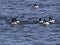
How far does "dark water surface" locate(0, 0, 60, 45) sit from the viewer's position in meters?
37.5

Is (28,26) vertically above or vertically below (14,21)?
below

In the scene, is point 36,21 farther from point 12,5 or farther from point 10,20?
point 12,5

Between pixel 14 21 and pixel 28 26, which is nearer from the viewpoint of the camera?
pixel 28 26

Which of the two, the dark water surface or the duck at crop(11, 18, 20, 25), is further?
the duck at crop(11, 18, 20, 25)

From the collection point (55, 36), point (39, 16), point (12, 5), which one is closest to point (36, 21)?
point (39, 16)

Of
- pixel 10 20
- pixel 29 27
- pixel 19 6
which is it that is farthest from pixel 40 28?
pixel 19 6

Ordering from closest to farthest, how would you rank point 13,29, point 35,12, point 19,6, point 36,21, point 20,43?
point 20,43, point 13,29, point 36,21, point 35,12, point 19,6

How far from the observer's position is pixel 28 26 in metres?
41.7

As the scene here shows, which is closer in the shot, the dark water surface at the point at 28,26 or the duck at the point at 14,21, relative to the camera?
the dark water surface at the point at 28,26

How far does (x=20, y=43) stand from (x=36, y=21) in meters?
8.04

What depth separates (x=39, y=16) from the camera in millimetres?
46188

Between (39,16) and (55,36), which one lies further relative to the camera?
(39,16)

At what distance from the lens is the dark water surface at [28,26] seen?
1475 inches

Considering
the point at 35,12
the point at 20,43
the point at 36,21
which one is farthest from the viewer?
the point at 35,12
